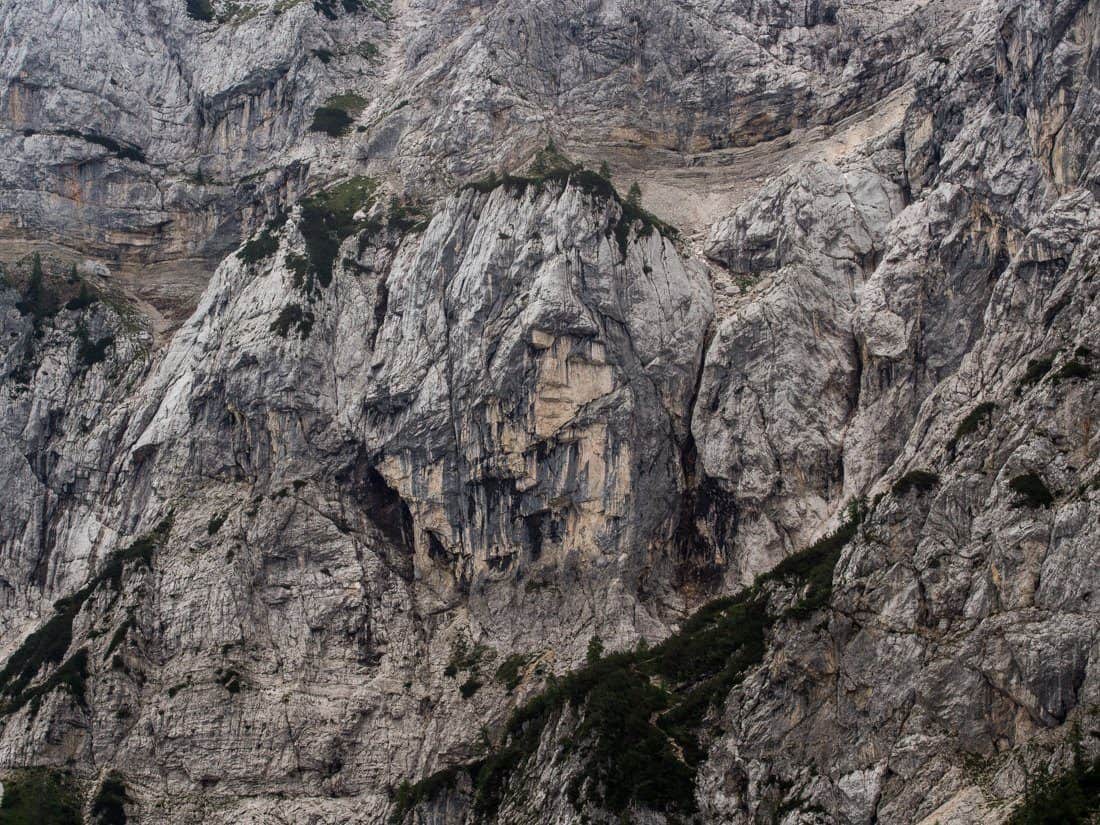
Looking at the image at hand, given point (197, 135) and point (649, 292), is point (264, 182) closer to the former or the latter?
point (197, 135)

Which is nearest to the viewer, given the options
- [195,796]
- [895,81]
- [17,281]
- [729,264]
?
[195,796]

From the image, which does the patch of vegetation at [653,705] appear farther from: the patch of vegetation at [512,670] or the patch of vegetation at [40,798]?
the patch of vegetation at [40,798]

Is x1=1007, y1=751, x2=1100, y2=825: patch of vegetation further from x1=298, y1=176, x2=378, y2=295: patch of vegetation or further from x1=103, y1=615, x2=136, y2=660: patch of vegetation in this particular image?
x1=298, y1=176, x2=378, y2=295: patch of vegetation

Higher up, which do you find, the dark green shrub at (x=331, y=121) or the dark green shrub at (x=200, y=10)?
the dark green shrub at (x=200, y=10)

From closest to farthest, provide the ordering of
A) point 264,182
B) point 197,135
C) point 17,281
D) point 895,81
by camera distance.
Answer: point 895,81 → point 17,281 → point 264,182 → point 197,135

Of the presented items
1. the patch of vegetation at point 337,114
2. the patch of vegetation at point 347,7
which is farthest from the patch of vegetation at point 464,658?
the patch of vegetation at point 347,7

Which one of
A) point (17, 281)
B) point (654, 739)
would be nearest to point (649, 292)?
point (654, 739)
